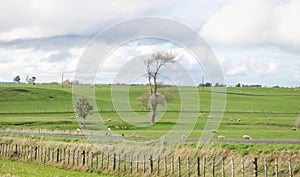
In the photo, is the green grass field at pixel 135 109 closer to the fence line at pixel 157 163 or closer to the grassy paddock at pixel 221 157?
the fence line at pixel 157 163

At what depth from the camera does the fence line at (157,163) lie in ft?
93.7

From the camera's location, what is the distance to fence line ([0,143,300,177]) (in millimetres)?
28562

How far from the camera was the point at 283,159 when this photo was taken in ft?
96.6

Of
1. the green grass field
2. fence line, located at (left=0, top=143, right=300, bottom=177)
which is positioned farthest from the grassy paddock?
the green grass field

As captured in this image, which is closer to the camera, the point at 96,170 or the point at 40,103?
the point at 96,170

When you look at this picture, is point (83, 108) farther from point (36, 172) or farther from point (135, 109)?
point (36, 172)

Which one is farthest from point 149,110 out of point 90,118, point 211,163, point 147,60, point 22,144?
point 211,163

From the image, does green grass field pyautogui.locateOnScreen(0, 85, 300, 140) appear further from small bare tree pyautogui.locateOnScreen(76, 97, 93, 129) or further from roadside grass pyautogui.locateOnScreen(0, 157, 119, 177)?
roadside grass pyautogui.locateOnScreen(0, 157, 119, 177)

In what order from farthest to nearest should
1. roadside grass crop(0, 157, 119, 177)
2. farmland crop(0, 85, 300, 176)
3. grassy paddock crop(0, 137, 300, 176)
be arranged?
farmland crop(0, 85, 300, 176) < roadside grass crop(0, 157, 119, 177) < grassy paddock crop(0, 137, 300, 176)

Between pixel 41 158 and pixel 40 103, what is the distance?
8719 cm

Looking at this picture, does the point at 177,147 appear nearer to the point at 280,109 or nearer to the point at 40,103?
the point at 280,109

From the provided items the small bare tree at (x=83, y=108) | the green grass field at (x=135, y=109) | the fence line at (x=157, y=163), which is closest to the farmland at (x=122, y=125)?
→ the green grass field at (x=135, y=109)

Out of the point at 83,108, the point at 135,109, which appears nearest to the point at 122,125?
the point at 83,108

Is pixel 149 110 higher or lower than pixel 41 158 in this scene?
higher
